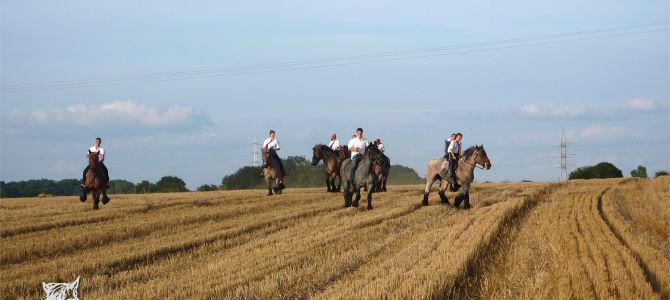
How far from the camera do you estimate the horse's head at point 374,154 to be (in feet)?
84.4

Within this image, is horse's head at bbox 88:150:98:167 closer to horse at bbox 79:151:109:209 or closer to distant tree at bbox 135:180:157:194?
horse at bbox 79:151:109:209

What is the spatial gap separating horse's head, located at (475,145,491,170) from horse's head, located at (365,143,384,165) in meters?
2.93

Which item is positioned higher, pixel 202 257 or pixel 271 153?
pixel 271 153

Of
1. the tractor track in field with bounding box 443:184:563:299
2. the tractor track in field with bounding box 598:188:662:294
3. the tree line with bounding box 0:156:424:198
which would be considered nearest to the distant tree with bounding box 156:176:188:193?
the tree line with bounding box 0:156:424:198

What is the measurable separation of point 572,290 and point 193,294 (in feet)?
15.4

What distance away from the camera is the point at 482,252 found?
Result: 13.4m

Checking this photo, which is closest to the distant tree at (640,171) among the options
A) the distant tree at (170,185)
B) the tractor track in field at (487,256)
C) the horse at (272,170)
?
the distant tree at (170,185)

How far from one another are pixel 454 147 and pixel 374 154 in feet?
8.20

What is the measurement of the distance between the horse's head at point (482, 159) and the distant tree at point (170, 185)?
116 feet

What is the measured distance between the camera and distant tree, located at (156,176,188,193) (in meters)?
58.2

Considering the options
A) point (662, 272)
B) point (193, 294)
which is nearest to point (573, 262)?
point (662, 272)

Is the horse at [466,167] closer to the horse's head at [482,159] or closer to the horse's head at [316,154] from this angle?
the horse's head at [482,159]

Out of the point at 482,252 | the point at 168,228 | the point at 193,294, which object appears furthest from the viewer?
the point at 168,228

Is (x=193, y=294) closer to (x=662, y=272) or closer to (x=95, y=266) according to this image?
(x=95, y=266)
